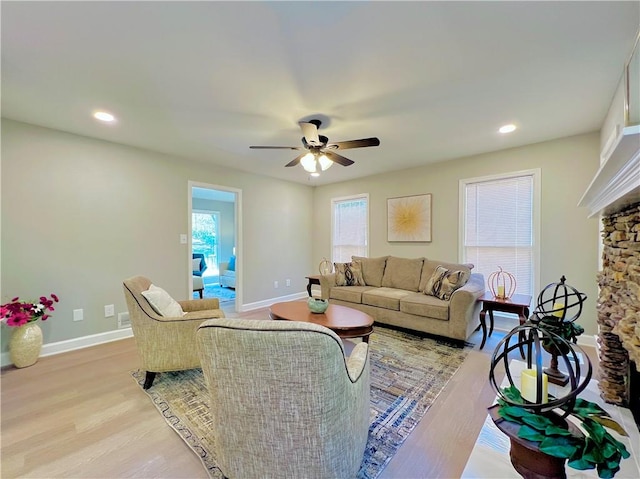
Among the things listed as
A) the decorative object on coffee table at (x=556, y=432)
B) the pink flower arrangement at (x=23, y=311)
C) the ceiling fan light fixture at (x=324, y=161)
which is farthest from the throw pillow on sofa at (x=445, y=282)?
the pink flower arrangement at (x=23, y=311)

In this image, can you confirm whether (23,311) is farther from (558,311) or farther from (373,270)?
(558,311)

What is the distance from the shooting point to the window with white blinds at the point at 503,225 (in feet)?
11.7

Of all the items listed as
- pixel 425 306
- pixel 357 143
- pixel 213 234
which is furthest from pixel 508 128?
pixel 213 234

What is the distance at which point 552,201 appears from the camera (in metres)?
3.39

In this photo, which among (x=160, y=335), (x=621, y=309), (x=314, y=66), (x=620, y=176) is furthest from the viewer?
(x=160, y=335)

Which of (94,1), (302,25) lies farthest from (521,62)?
(94,1)

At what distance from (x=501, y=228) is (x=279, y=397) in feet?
12.7

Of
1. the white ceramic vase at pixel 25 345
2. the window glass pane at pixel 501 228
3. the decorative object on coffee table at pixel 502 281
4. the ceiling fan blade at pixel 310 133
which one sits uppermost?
the ceiling fan blade at pixel 310 133

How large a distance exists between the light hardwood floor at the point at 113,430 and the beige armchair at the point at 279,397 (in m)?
0.50

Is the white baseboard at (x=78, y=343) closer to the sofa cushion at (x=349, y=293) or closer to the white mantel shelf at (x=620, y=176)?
the sofa cushion at (x=349, y=293)

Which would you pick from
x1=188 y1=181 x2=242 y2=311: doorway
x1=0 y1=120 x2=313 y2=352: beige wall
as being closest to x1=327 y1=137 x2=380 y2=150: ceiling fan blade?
x1=0 y1=120 x2=313 y2=352: beige wall

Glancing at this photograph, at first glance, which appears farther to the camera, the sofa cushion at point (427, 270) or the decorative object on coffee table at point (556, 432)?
the sofa cushion at point (427, 270)

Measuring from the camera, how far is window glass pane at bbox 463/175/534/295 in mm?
3598

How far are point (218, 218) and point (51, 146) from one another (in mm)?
5232
